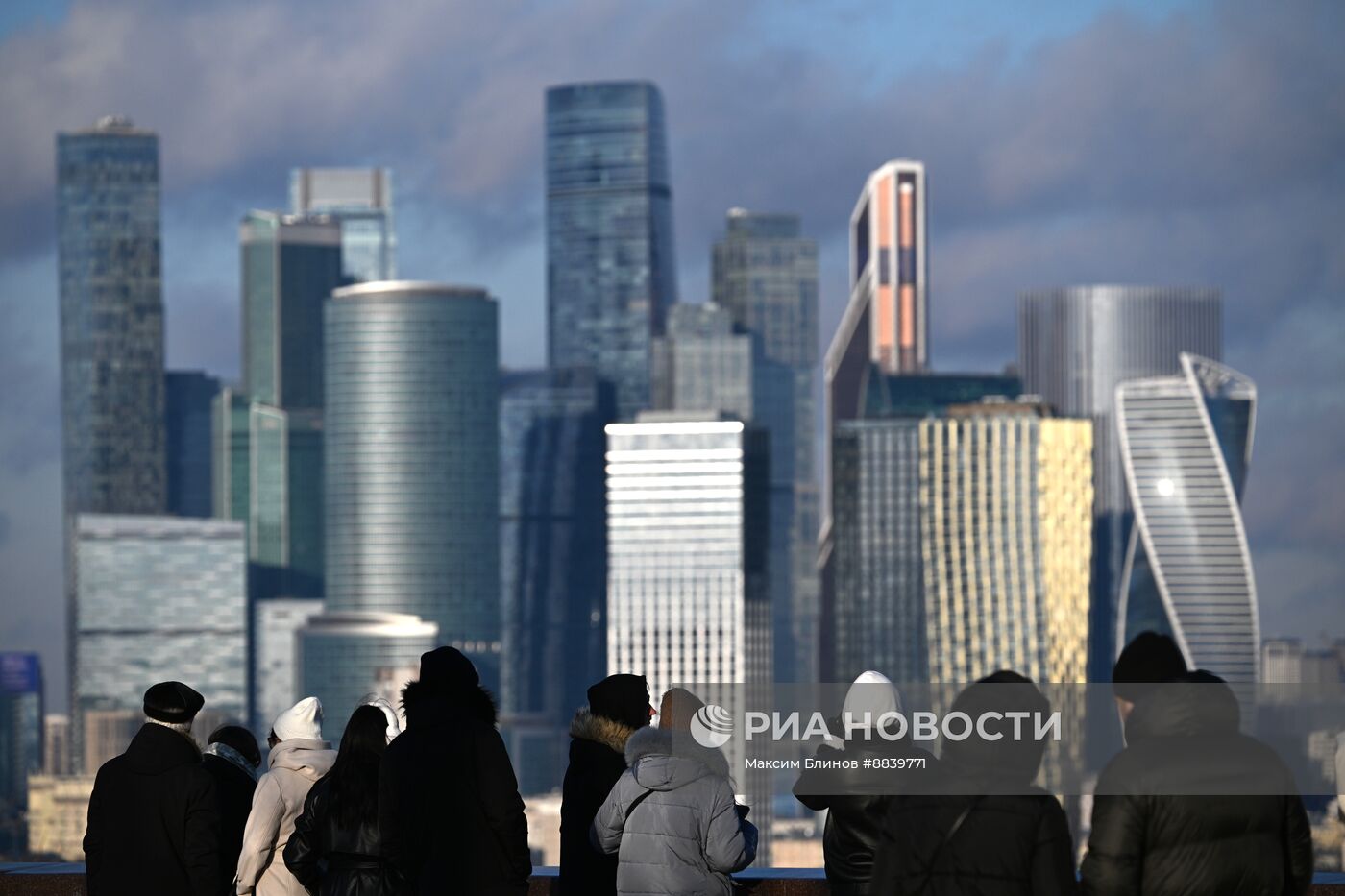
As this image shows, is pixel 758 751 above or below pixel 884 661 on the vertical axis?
above

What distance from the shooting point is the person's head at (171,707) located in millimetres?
10562

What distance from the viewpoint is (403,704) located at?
34.1ft

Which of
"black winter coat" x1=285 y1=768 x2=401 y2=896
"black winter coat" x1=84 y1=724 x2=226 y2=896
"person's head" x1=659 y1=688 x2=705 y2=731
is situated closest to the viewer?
"person's head" x1=659 y1=688 x2=705 y2=731

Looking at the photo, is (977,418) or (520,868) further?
(977,418)

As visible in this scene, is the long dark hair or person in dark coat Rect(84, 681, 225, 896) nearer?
the long dark hair

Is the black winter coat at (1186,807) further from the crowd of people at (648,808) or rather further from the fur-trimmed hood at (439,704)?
the fur-trimmed hood at (439,704)

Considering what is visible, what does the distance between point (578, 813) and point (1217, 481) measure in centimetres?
19248

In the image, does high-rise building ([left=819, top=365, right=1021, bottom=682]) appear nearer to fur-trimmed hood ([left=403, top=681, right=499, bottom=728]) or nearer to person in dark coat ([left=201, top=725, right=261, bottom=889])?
person in dark coat ([left=201, top=725, right=261, bottom=889])

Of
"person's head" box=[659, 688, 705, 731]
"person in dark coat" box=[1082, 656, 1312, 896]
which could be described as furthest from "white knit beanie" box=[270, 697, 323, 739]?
"person in dark coat" box=[1082, 656, 1312, 896]

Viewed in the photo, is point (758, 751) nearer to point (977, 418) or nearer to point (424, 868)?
point (424, 868)

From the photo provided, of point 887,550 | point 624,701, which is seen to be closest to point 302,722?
point 624,701

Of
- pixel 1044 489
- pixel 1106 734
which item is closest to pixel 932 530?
pixel 1044 489

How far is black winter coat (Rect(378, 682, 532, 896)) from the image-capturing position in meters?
10.1

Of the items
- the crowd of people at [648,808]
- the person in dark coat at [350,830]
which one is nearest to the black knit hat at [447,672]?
the crowd of people at [648,808]
